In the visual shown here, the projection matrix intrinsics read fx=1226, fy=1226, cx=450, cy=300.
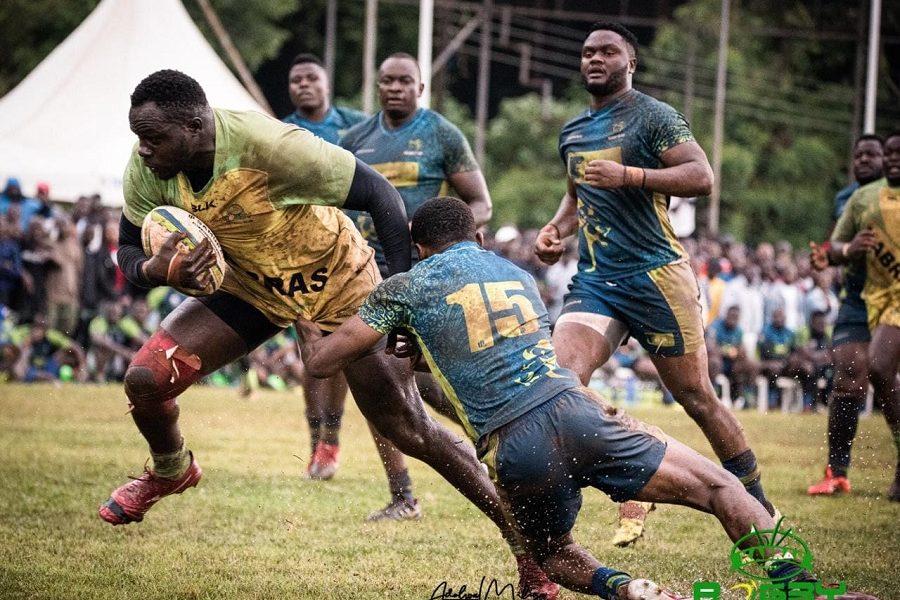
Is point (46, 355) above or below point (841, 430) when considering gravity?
below

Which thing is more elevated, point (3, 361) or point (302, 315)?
point (302, 315)

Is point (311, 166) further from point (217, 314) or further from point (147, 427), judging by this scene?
point (147, 427)

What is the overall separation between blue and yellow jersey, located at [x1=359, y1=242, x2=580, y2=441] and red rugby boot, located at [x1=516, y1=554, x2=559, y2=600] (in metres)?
0.88

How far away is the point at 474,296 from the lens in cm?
494

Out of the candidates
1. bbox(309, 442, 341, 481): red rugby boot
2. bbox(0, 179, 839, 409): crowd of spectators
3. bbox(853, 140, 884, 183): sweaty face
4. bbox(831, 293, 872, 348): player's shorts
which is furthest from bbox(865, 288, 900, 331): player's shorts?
bbox(0, 179, 839, 409): crowd of spectators

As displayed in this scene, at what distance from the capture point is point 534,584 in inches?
217

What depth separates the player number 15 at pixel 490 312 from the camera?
490cm

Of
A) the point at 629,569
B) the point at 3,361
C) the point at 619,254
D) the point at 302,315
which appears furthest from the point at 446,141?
the point at 3,361

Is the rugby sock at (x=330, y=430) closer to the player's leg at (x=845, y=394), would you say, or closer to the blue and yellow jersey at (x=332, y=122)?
the blue and yellow jersey at (x=332, y=122)

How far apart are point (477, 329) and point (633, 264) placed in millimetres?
1912

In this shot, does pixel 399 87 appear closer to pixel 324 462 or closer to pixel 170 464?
pixel 324 462

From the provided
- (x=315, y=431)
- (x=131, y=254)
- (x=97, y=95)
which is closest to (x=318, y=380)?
(x=315, y=431)

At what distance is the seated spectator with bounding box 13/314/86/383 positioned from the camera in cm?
1588

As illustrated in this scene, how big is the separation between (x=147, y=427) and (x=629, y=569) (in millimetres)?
2508
